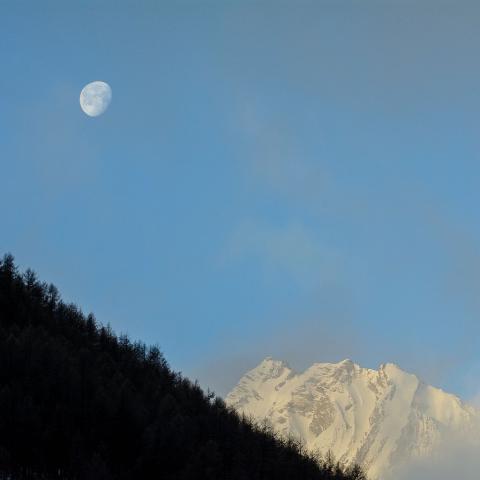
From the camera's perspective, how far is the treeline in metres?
17.0

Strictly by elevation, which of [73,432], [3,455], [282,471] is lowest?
[3,455]

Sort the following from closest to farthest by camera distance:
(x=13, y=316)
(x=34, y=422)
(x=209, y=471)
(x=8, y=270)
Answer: (x=34, y=422) → (x=209, y=471) → (x=13, y=316) → (x=8, y=270)

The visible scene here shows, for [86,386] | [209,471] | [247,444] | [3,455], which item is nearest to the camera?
[3,455]

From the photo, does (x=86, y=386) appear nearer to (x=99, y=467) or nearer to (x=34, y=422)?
(x=34, y=422)

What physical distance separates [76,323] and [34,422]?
673 inches

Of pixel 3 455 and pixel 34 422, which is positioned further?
pixel 34 422

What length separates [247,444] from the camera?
24.6m

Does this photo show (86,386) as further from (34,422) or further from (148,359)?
(148,359)

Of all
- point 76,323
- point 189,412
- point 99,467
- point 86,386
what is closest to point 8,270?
point 76,323

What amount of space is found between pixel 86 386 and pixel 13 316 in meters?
9.32

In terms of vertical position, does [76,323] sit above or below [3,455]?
→ above

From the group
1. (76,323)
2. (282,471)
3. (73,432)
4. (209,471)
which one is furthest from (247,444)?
(76,323)

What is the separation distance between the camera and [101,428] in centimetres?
1923

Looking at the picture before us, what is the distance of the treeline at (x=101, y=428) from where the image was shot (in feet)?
55.9
